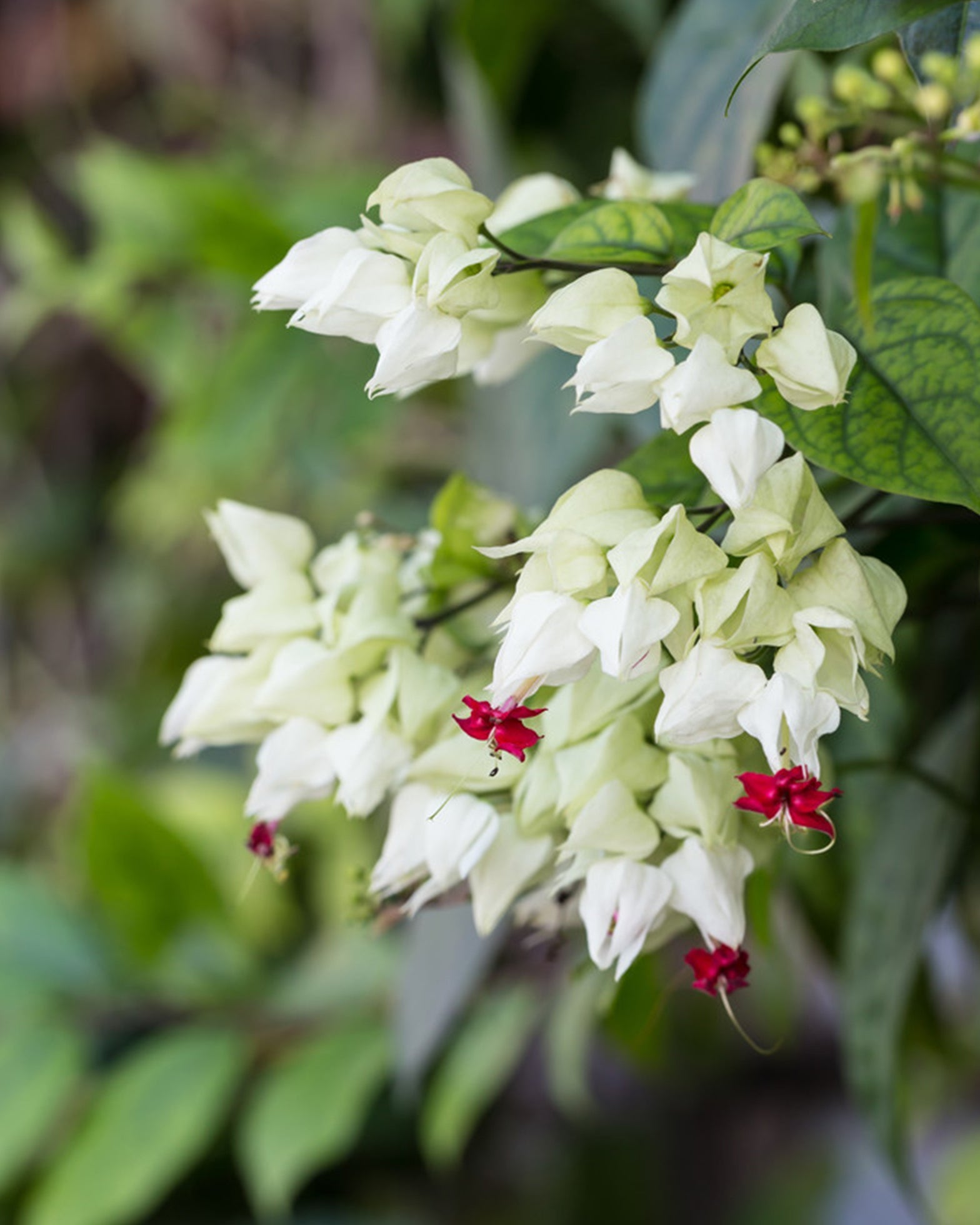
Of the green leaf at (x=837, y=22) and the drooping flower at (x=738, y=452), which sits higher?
the green leaf at (x=837, y=22)

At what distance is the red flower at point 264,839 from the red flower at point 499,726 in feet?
0.27

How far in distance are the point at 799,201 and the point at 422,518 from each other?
1.41 feet

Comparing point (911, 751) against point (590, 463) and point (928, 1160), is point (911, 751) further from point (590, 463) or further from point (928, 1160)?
point (928, 1160)

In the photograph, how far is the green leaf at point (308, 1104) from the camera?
635 mm

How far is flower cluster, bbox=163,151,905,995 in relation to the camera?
23 centimetres

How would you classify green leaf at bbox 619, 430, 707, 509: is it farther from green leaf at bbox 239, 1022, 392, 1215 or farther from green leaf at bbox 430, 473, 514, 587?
green leaf at bbox 239, 1022, 392, 1215

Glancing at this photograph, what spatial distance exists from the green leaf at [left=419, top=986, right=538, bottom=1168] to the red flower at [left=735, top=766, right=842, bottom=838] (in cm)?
46

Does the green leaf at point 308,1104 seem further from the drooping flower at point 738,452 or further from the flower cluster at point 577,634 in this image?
the drooping flower at point 738,452

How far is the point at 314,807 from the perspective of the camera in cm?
101

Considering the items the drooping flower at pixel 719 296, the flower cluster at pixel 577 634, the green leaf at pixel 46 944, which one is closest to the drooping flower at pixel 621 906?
the flower cluster at pixel 577 634

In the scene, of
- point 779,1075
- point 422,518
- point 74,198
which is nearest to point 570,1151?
point 779,1075

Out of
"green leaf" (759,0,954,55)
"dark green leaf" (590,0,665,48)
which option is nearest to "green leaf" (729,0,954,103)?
"green leaf" (759,0,954,55)

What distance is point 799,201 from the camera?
0.24 m

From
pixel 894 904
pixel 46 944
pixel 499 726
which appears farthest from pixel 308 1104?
pixel 499 726
